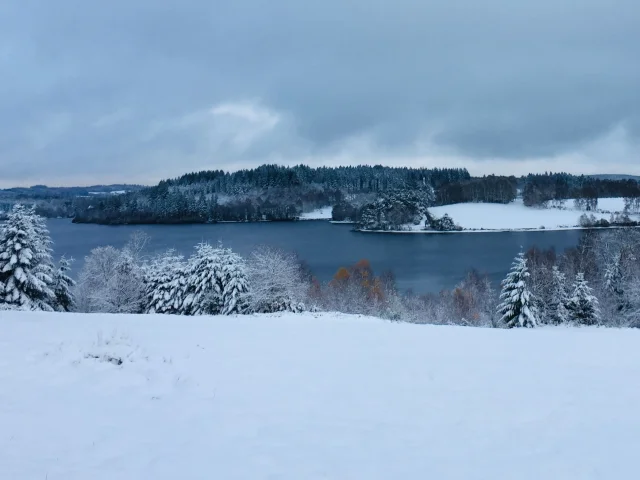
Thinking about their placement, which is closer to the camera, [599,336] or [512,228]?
[599,336]

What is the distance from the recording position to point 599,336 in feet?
37.6

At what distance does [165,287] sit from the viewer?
25.7 metres

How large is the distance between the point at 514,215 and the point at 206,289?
10674 centimetres

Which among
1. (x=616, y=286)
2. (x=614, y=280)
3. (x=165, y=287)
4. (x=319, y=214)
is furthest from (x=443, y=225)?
(x=165, y=287)

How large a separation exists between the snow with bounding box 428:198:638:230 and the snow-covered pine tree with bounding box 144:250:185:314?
89476mm

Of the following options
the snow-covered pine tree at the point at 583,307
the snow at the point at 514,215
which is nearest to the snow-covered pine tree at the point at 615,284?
the snow-covered pine tree at the point at 583,307

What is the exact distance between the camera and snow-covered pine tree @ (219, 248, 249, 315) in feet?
77.2

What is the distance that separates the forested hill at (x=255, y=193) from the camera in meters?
141

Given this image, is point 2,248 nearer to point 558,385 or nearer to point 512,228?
point 558,385

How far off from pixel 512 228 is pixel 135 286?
93.1m

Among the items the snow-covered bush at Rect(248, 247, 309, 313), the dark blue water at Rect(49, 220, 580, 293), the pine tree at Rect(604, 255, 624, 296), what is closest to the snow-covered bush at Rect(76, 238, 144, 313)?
the snow-covered bush at Rect(248, 247, 309, 313)

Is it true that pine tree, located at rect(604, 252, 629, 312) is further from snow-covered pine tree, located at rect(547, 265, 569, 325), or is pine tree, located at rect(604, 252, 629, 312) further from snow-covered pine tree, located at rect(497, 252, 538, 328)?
snow-covered pine tree, located at rect(497, 252, 538, 328)

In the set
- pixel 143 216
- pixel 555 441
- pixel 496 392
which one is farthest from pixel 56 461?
pixel 143 216

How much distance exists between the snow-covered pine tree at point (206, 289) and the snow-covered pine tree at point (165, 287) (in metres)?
0.73
